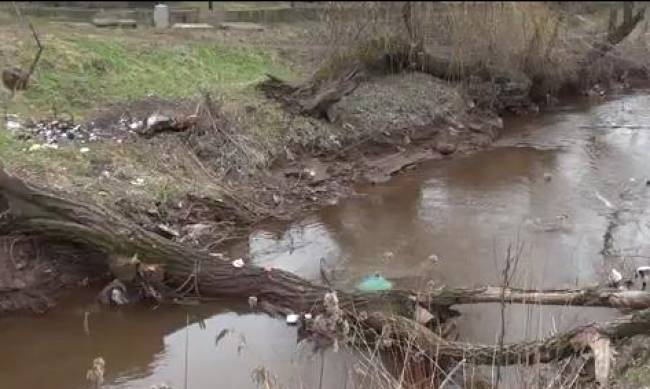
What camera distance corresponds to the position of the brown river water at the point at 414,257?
19.9ft

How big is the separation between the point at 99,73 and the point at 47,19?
345 cm

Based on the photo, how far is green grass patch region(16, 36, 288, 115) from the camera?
34.9 feet

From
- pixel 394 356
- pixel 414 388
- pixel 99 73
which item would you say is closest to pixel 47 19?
pixel 99 73

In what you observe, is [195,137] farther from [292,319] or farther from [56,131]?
[292,319]

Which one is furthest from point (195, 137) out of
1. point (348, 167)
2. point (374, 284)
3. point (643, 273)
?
point (643, 273)

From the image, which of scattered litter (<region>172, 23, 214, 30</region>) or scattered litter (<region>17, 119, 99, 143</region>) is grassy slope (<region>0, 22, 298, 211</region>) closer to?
scattered litter (<region>17, 119, 99, 143</region>)

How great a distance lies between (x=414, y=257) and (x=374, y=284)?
3.61 feet

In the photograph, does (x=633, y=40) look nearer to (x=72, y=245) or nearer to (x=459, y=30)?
(x=459, y=30)

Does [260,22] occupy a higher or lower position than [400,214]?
higher

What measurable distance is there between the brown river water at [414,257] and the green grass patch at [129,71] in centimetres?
327

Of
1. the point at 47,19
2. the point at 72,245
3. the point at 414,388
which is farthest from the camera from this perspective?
the point at 47,19

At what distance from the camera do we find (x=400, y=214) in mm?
9523

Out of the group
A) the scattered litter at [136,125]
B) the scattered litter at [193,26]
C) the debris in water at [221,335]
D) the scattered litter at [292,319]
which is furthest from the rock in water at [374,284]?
the scattered litter at [193,26]

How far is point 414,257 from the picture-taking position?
8.15 metres
